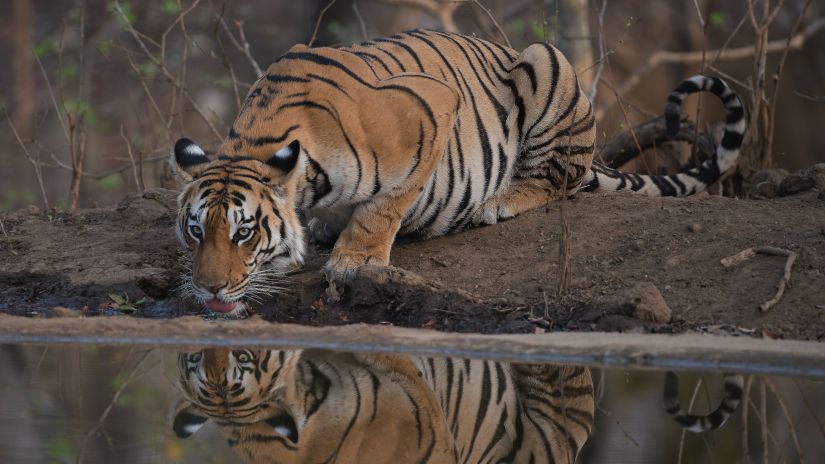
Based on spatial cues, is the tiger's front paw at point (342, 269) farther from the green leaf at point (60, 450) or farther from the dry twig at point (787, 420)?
the green leaf at point (60, 450)

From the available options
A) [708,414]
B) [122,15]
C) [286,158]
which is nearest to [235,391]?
[286,158]

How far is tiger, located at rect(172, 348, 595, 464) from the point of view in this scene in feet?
13.5

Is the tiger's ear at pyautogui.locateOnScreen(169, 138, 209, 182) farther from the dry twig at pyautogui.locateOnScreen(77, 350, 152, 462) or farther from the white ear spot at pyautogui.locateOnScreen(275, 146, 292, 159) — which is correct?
the dry twig at pyautogui.locateOnScreen(77, 350, 152, 462)

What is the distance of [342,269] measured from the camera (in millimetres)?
6691

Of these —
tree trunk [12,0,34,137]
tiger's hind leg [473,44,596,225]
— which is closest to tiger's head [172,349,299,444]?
tiger's hind leg [473,44,596,225]

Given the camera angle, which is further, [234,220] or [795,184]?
[795,184]

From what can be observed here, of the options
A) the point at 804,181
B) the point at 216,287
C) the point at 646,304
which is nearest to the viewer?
the point at 646,304

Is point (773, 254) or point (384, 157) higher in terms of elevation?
point (384, 157)

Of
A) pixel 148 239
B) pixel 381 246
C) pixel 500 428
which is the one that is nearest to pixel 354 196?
pixel 381 246

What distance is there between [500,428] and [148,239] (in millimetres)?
3893

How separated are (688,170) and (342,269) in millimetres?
3305

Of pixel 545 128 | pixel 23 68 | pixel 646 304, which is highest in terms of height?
pixel 23 68

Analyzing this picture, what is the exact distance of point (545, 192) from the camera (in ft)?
26.5

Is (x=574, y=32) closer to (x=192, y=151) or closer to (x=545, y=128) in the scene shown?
(x=545, y=128)
